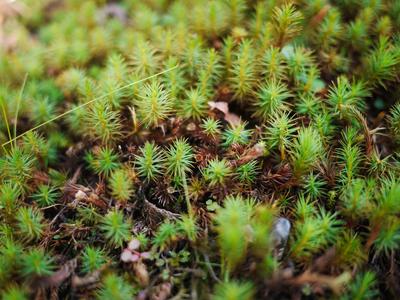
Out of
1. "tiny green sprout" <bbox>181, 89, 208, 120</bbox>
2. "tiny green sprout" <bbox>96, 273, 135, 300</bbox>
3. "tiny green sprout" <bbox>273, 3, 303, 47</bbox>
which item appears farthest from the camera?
"tiny green sprout" <bbox>273, 3, 303, 47</bbox>

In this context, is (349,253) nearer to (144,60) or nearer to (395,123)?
(395,123)

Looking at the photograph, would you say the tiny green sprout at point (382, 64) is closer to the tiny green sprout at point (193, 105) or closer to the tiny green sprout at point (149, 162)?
the tiny green sprout at point (193, 105)

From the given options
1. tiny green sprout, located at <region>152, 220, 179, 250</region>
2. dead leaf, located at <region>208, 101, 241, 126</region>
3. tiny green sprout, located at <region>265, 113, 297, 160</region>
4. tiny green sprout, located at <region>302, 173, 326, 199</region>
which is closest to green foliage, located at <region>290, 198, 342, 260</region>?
Answer: tiny green sprout, located at <region>302, 173, 326, 199</region>

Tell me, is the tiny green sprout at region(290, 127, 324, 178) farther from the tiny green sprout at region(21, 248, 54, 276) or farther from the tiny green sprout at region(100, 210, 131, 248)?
the tiny green sprout at region(21, 248, 54, 276)

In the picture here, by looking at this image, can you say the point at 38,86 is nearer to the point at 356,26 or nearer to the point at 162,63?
the point at 162,63

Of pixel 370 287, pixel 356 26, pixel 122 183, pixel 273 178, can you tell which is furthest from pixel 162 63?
pixel 370 287

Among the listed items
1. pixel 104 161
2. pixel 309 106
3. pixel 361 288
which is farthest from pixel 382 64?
pixel 104 161

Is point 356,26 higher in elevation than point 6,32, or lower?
higher
